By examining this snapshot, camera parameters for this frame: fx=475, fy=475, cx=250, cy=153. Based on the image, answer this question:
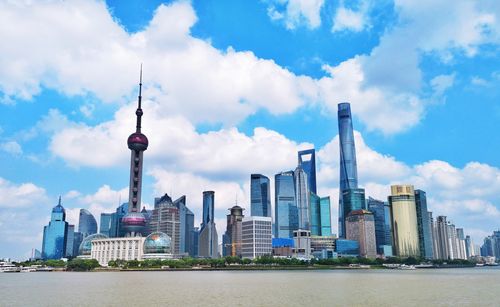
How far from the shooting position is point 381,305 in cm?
6700

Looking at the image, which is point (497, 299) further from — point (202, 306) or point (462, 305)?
point (202, 306)

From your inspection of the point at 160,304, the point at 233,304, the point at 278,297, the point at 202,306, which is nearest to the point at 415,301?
the point at 278,297

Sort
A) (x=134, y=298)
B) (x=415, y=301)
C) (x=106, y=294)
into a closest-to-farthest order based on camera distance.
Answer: (x=415, y=301) < (x=134, y=298) < (x=106, y=294)

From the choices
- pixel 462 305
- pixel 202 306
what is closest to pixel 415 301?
pixel 462 305

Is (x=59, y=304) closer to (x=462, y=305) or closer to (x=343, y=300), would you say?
(x=343, y=300)

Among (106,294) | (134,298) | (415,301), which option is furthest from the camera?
(106,294)

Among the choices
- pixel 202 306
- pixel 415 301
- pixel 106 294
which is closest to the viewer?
pixel 202 306

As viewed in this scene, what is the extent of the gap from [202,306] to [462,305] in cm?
3662

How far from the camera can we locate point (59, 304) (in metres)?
68.4

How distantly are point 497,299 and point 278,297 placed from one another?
113 feet

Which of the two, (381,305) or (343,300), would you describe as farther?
(343,300)

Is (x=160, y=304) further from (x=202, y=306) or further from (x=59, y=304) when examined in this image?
(x=59, y=304)

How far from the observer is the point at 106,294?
8475 cm

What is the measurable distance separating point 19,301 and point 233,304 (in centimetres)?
3363
